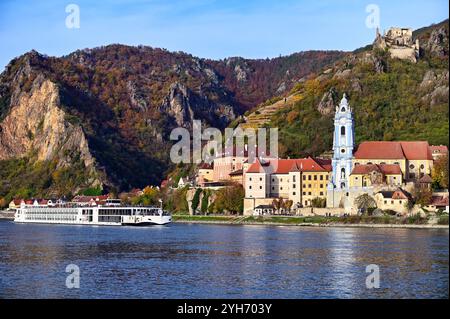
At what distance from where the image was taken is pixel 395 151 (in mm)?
97062

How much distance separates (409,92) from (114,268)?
87868 mm

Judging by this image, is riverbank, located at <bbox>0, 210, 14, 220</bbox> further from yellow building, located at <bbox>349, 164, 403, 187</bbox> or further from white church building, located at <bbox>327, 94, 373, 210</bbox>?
yellow building, located at <bbox>349, 164, 403, 187</bbox>

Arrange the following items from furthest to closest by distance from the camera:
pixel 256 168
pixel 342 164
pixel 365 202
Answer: pixel 256 168, pixel 342 164, pixel 365 202

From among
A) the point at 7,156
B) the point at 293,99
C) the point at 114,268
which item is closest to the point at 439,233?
the point at 114,268

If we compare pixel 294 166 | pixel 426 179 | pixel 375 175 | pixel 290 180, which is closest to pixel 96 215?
pixel 290 180

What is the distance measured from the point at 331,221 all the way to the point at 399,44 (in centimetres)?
5565

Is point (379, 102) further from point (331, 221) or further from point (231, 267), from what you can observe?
point (231, 267)

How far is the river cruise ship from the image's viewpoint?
102 metres

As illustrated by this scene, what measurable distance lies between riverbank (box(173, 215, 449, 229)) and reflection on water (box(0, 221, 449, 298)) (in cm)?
1315

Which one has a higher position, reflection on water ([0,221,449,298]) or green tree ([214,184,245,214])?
green tree ([214,184,245,214])

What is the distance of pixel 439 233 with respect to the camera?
69.5 meters

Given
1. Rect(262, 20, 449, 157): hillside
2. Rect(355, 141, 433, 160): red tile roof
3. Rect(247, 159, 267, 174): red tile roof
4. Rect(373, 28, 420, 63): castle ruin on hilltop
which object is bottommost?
Rect(247, 159, 267, 174): red tile roof

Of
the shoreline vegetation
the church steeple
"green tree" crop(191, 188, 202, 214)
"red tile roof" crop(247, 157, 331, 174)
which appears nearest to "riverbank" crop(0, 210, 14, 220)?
"green tree" crop(191, 188, 202, 214)

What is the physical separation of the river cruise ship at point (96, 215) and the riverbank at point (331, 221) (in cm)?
551
